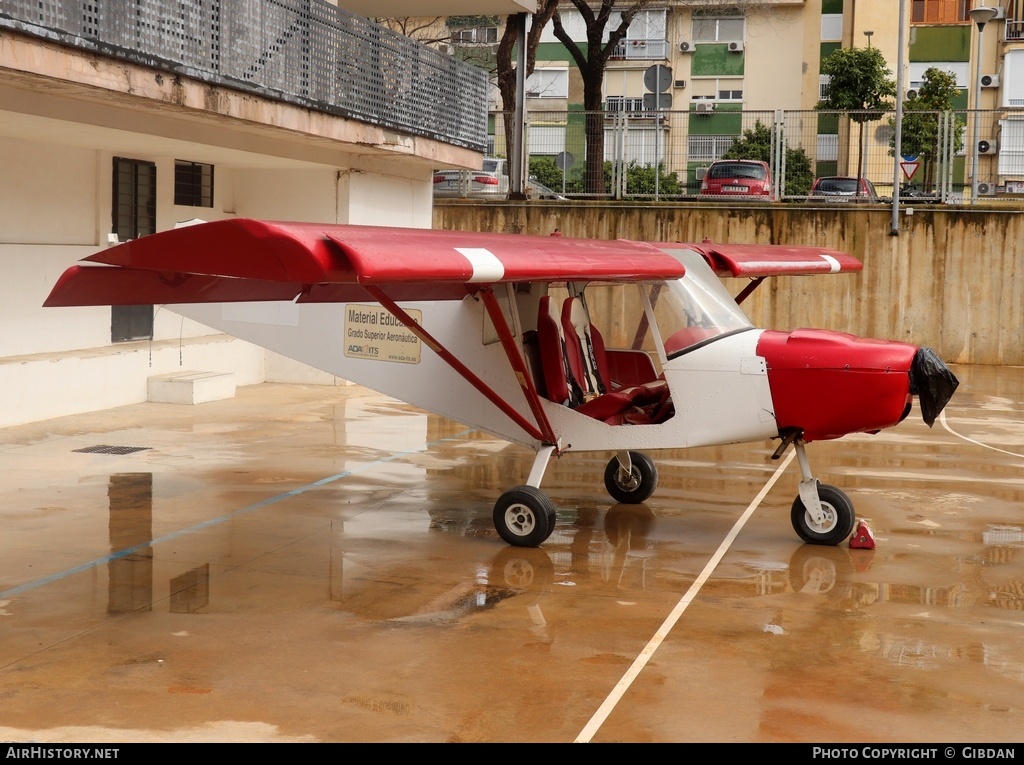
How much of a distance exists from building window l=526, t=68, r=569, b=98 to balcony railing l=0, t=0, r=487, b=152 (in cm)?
2986

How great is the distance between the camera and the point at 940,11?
142ft

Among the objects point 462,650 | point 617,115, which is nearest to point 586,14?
point 617,115

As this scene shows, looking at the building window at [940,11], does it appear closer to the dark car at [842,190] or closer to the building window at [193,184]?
the dark car at [842,190]

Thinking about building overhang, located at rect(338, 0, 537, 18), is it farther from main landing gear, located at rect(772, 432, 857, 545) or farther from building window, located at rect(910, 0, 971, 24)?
building window, located at rect(910, 0, 971, 24)

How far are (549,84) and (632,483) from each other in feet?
136

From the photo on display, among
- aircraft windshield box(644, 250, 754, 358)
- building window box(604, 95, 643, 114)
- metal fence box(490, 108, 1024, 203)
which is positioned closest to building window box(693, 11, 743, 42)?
building window box(604, 95, 643, 114)

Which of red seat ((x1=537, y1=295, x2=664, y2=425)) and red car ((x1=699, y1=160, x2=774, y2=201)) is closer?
red seat ((x1=537, y1=295, x2=664, y2=425))

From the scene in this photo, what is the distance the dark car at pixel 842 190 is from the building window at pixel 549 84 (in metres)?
23.2

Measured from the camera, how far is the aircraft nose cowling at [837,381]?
800 cm

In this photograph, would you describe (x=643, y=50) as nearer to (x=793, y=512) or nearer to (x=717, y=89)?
(x=717, y=89)

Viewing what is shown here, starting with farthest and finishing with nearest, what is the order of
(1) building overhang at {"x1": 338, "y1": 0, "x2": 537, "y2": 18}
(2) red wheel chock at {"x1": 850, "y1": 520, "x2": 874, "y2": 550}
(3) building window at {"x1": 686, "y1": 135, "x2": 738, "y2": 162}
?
(3) building window at {"x1": 686, "y1": 135, "x2": 738, "y2": 162}, (1) building overhang at {"x1": 338, "y1": 0, "x2": 537, "y2": 18}, (2) red wheel chock at {"x1": 850, "y1": 520, "x2": 874, "y2": 550}

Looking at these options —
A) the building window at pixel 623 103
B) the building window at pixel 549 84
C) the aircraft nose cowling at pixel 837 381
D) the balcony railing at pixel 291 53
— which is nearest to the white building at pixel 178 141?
the balcony railing at pixel 291 53

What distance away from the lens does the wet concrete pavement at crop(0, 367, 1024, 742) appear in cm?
532
